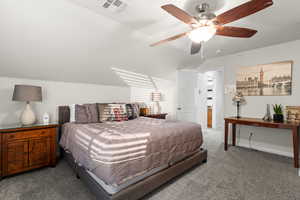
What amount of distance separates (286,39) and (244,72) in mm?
976

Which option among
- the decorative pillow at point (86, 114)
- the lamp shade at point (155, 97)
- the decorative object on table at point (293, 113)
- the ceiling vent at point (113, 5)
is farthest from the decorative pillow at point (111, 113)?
the decorative object on table at point (293, 113)

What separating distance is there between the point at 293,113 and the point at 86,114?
13.6 feet

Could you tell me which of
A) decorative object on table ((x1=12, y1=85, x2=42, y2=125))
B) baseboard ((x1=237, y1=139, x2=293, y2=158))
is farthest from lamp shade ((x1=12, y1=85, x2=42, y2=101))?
baseboard ((x1=237, y1=139, x2=293, y2=158))

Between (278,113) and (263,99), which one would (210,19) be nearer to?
(278,113)

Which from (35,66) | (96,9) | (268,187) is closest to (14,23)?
(35,66)

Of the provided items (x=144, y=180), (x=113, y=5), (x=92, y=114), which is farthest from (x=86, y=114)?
(x=113, y=5)

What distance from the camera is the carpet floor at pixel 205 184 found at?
1695mm

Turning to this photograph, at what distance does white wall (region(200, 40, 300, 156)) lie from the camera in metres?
2.99

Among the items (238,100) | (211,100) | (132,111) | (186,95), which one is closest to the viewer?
(132,111)

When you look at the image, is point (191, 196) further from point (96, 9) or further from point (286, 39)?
point (286, 39)

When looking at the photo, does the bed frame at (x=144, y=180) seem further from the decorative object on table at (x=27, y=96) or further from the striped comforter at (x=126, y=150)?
the decorative object on table at (x=27, y=96)

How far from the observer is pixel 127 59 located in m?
3.17

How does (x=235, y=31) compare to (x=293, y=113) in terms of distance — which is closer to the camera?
(x=235, y=31)

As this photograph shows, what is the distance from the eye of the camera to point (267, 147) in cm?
327
